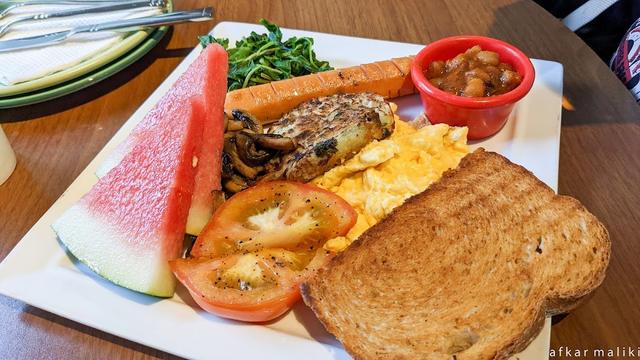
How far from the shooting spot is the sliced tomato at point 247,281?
1603 mm

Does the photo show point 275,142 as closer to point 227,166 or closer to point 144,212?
point 227,166

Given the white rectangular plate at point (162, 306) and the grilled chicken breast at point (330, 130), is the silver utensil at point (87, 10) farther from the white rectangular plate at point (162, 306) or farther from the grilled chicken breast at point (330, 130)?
the grilled chicken breast at point (330, 130)

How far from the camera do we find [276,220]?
189 cm

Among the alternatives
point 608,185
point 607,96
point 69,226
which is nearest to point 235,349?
point 69,226

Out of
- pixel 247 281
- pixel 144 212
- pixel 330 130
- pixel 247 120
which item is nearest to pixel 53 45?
pixel 247 120

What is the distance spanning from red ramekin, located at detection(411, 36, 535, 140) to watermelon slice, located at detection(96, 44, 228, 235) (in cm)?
95

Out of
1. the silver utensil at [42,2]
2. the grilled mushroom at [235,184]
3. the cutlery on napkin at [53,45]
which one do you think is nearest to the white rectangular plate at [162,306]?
the grilled mushroom at [235,184]

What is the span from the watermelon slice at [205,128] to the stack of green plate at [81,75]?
0.76 m

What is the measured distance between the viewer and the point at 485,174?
199 cm

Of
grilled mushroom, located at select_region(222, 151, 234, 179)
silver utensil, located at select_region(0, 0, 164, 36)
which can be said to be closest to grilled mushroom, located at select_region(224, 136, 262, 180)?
grilled mushroom, located at select_region(222, 151, 234, 179)

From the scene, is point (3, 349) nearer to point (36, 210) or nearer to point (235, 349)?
point (36, 210)

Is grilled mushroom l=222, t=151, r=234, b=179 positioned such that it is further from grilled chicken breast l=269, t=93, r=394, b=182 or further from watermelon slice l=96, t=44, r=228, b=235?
grilled chicken breast l=269, t=93, r=394, b=182

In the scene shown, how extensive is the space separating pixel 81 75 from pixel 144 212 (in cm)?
136

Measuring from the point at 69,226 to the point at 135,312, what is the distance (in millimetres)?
468
